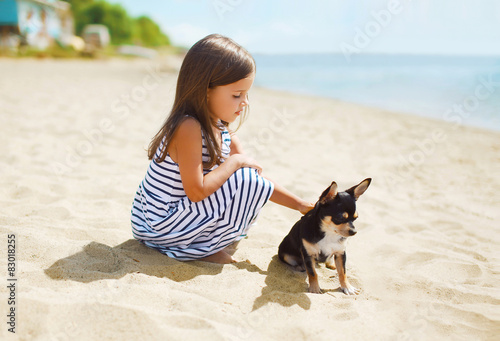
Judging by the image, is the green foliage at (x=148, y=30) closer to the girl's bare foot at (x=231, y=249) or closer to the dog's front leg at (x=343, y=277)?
the girl's bare foot at (x=231, y=249)

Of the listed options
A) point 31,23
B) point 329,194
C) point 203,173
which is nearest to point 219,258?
point 203,173

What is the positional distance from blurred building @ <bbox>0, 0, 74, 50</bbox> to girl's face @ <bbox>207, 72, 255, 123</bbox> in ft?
99.4

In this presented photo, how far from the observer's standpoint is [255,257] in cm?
256

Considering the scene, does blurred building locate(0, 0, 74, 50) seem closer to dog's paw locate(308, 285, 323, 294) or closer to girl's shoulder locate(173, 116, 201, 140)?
girl's shoulder locate(173, 116, 201, 140)

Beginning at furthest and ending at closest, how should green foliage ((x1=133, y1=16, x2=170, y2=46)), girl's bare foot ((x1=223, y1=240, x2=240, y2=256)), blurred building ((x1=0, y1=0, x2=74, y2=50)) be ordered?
1. green foliage ((x1=133, y1=16, x2=170, y2=46))
2. blurred building ((x1=0, y1=0, x2=74, y2=50))
3. girl's bare foot ((x1=223, y1=240, x2=240, y2=256))

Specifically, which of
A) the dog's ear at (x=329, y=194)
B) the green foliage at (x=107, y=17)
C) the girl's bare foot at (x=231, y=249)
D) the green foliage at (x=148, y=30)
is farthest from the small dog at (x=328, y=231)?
the green foliage at (x=148, y=30)

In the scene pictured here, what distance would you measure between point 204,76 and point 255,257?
1.24m

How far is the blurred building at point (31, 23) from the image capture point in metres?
28.8

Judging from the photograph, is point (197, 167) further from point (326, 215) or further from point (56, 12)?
point (56, 12)

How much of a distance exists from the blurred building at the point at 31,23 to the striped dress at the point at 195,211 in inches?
1190

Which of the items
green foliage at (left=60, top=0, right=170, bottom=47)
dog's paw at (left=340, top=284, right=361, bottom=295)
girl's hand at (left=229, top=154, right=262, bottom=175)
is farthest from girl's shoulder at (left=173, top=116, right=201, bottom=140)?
green foliage at (left=60, top=0, right=170, bottom=47)

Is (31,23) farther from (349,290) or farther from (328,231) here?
(349,290)

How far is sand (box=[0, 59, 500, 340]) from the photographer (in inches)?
68.4

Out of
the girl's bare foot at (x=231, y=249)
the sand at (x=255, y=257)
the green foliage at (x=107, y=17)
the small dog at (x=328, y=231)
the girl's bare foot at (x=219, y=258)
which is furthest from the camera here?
the green foliage at (x=107, y=17)
